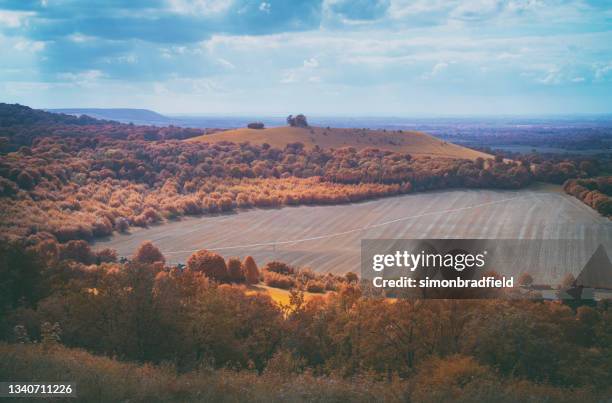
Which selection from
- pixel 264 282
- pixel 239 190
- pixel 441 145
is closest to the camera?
pixel 264 282

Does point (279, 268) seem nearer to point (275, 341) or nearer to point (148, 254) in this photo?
point (148, 254)

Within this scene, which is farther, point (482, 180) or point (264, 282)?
point (482, 180)

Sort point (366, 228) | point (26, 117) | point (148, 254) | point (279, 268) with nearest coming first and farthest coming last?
point (279, 268) < point (148, 254) < point (366, 228) < point (26, 117)

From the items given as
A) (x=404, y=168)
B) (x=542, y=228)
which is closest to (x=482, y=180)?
(x=404, y=168)

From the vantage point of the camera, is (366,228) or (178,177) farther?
(178,177)

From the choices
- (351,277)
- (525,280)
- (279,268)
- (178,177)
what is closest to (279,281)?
(279,268)

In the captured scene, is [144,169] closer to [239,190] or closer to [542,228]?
[239,190]
